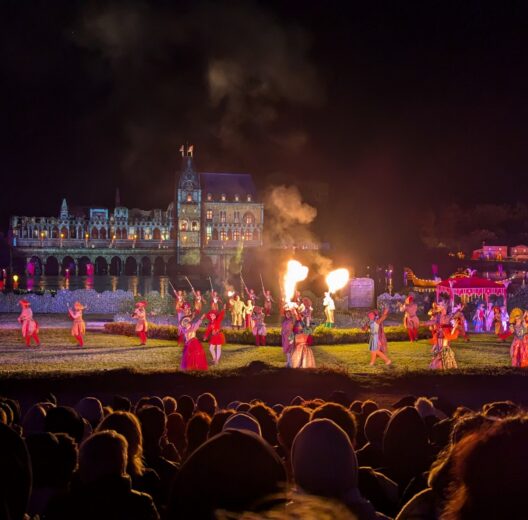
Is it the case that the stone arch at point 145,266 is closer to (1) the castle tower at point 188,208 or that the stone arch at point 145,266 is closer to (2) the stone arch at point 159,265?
(2) the stone arch at point 159,265

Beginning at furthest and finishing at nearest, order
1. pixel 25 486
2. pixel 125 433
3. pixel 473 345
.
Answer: pixel 473 345 → pixel 125 433 → pixel 25 486

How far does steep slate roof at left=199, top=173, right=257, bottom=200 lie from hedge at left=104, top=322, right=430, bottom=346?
238ft

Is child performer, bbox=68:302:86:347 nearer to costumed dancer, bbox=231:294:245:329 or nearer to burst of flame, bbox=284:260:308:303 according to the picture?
costumed dancer, bbox=231:294:245:329

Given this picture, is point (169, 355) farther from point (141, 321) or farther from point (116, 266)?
point (116, 266)

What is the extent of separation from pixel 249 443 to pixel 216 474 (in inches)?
6.3

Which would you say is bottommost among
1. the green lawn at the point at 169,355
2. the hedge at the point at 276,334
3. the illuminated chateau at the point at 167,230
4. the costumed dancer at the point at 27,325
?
the green lawn at the point at 169,355

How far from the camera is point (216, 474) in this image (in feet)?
6.70

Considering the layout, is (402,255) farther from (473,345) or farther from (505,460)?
(505,460)

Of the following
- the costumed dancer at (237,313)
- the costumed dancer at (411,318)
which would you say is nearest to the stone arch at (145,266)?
the costumed dancer at (237,313)

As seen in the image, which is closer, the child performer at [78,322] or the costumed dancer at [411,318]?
the child performer at [78,322]

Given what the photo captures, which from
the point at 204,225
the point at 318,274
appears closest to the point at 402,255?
the point at 204,225

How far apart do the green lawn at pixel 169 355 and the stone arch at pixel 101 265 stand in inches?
2743

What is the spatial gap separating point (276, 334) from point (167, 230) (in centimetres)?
7722

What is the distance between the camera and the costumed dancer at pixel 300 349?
1550 cm
